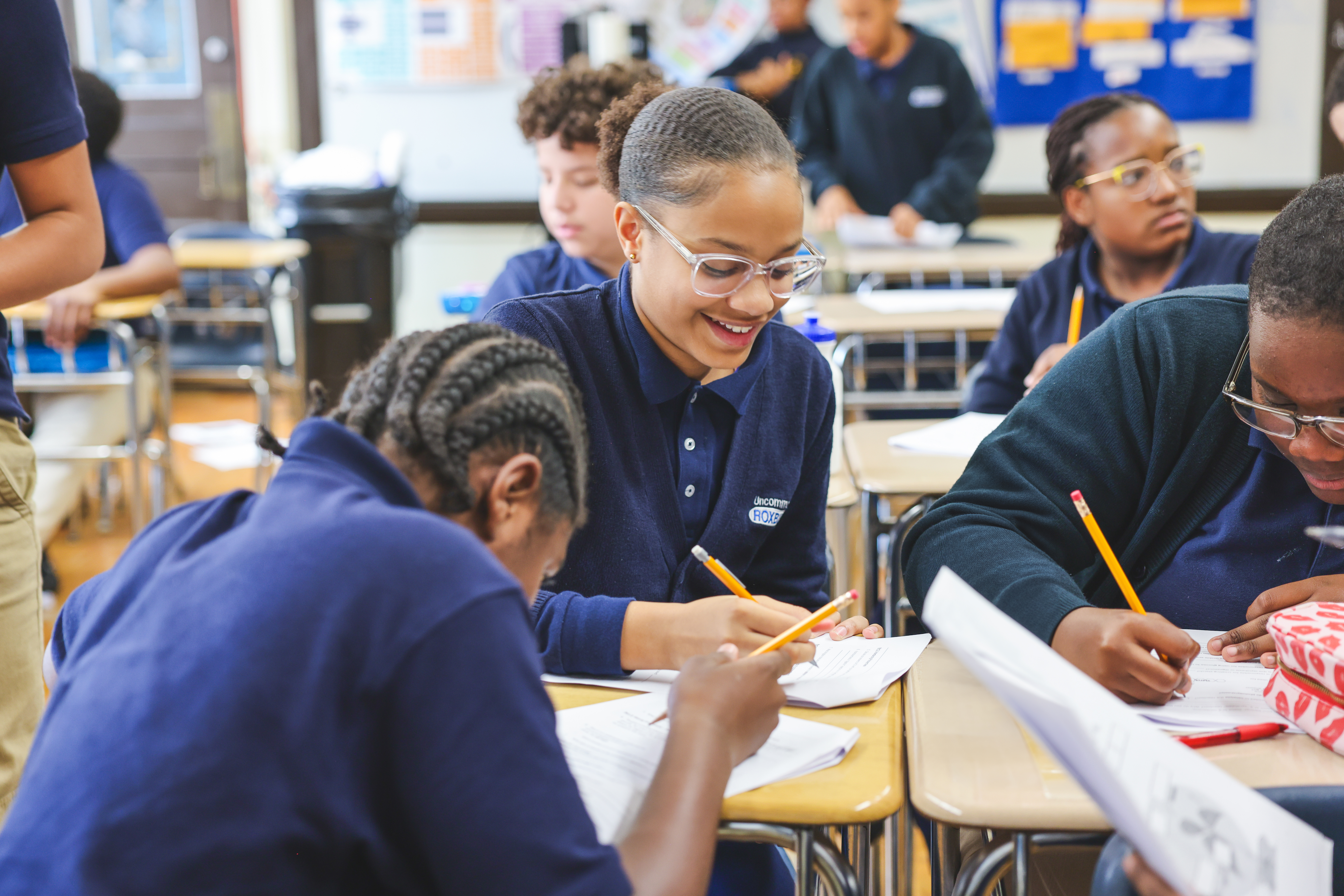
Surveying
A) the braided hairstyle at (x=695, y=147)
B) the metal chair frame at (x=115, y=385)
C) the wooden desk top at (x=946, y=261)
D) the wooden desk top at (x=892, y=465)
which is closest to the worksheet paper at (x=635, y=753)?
the braided hairstyle at (x=695, y=147)

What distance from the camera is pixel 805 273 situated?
145 centimetres

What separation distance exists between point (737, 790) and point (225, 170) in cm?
591

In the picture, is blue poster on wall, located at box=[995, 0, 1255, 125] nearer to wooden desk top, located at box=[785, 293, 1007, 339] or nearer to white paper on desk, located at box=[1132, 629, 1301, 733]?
wooden desk top, located at box=[785, 293, 1007, 339]

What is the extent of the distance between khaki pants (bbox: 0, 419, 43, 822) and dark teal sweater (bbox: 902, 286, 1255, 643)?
3.13 ft

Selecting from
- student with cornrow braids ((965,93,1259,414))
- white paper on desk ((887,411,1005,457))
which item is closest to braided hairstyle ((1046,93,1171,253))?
student with cornrow braids ((965,93,1259,414))

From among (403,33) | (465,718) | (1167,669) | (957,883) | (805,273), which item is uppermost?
(403,33)

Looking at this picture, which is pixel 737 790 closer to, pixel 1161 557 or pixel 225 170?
pixel 1161 557

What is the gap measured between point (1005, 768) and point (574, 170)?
1.58 metres

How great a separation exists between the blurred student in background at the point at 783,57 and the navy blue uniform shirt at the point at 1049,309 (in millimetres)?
2809

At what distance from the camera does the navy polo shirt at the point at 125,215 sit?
12.4 feet

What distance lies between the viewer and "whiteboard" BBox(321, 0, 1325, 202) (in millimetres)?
5395

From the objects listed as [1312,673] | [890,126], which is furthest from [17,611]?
[890,126]

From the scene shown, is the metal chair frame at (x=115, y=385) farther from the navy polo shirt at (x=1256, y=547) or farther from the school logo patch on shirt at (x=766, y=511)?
the navy polo shirt at (x=1256, y=547)

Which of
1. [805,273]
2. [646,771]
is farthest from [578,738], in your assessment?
[805,273]
